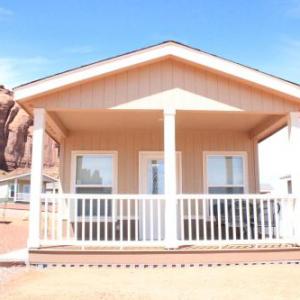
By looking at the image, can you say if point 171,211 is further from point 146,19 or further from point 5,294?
point 146,19

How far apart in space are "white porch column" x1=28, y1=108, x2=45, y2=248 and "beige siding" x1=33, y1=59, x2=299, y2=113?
1.05ft

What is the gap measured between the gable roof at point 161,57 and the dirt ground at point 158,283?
3.20 m

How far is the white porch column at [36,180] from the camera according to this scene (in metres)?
6.96

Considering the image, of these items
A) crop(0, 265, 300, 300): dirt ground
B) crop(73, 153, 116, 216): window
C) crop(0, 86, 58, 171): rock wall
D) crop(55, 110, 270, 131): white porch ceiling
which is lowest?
crop(0, 265, 300, 300): dirt ground

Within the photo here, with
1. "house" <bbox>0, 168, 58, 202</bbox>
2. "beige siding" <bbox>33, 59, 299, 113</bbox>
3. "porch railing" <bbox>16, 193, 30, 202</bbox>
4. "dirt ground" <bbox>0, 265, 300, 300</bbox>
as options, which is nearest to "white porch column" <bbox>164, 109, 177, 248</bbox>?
"beige siding" <bbox>33, 59, 299, 113</bbox>

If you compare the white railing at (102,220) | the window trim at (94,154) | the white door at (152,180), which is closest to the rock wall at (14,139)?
the window trim at (94,154)

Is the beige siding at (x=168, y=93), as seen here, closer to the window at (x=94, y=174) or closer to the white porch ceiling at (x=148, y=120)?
the white porch ceiling at (x=148, y=120)

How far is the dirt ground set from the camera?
5.09 metres

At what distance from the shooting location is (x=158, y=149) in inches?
382

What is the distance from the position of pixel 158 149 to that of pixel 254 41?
6.59 meters

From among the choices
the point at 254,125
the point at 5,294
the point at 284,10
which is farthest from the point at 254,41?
the point at 5,294

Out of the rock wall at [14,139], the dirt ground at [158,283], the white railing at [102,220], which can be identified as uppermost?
the rock wall at [14,139]

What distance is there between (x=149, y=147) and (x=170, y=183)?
2739 mm

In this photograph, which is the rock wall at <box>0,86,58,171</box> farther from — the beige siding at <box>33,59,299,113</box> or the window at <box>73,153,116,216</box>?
the beige siding at <box>33,59,299,113</box>
